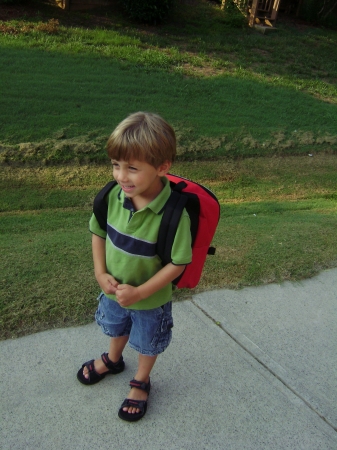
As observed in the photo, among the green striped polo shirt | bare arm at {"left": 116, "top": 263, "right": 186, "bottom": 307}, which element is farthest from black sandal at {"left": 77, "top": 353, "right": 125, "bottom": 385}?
bare arm at {"left": 116, "top": 263, "right": 186, "bottom": 307}

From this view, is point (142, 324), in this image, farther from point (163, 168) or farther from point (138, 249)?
point (163, 168)

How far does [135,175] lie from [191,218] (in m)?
0.31

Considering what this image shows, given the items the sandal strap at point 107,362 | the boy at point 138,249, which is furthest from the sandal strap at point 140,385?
the sandal strap at point 107,362

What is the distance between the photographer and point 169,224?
6.36 feet

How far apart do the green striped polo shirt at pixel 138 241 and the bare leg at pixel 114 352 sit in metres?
Result: 0.33

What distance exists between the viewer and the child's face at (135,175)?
192 cm

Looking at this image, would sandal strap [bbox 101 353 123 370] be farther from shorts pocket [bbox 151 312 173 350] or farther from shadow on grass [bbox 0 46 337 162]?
shadow on grass [bbox 0 46 337 162]

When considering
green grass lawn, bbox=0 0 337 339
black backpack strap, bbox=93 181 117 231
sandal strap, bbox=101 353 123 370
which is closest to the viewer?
black backpack strap, bbox=93 181 117 231

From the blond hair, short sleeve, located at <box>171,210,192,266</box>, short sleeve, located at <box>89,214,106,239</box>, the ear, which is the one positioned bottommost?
short sleeve, located at <box>89,214,106,239</box>

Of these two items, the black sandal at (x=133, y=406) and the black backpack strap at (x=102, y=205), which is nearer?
the black backpack strap at (x=102, y=205)

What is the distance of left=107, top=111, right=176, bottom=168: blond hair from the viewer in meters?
1.86

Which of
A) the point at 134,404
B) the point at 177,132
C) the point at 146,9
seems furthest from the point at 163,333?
the point at 146,9

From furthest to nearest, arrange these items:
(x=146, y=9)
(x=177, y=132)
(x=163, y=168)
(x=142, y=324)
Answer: (x=146, y=9) < (x=177, y=132) < (x=142, y=324) < (x=163, y=168)

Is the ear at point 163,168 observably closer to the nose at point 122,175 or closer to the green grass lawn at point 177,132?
the nose at point 122,175
